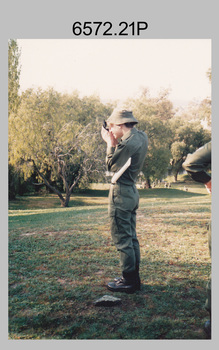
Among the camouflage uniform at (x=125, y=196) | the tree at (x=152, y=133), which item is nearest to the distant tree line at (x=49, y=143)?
the tree at (x=152, y=133)

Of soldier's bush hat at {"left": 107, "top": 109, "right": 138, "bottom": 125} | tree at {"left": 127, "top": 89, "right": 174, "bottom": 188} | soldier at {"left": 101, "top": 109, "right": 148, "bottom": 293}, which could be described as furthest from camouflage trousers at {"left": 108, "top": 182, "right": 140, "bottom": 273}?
tree at {"left": 127, "top": 89, "right": 174, "bottom": 188}

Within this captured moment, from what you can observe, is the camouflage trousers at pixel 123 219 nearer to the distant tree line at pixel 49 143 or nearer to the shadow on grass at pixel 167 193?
the distant tree line at pixel 49 143

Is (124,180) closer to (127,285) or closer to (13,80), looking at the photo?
(127,285)

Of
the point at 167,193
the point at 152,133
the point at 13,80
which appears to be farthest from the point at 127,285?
the point at 152,133

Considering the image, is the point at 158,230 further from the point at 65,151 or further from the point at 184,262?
the point at 65,151

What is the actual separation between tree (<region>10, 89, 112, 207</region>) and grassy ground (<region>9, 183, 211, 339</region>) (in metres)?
6.85

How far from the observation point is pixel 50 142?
13.1 metres

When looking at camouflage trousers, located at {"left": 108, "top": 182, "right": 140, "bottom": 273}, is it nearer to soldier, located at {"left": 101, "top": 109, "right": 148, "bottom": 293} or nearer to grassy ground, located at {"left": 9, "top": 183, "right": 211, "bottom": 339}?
soldier, located at {"left": 101, "top": 109, "right": 148, "bottom": 293}

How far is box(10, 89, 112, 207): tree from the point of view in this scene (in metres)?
12.5

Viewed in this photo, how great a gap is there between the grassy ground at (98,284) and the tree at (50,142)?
685 centimetres

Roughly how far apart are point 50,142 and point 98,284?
10381 millimetres

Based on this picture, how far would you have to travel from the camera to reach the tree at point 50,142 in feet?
41.1

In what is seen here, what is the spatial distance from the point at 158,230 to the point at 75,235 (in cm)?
177
